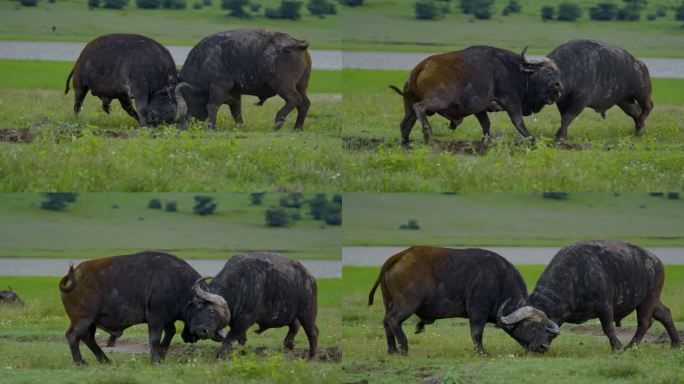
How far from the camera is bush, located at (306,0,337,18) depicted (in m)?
49.9

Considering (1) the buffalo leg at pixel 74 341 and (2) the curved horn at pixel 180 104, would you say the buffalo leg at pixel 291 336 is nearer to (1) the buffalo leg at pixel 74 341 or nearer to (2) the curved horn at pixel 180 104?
(1) the buffalo leg at pixel 74 341

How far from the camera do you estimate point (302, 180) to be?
84.3 feet

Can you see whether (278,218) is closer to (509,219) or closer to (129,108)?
(509,219)

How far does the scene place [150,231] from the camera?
4416 cm

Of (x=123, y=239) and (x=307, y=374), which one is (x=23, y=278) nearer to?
(x=123, y=239)

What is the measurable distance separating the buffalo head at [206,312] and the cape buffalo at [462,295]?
2.35 metres

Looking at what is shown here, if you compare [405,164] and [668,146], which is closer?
[405,164]

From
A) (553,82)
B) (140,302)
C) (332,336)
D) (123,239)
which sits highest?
(553,82)

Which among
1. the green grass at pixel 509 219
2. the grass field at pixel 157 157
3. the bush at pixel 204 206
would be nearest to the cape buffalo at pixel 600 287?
the grass field at pixel 157 157

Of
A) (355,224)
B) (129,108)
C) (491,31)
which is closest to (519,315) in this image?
(129,108)

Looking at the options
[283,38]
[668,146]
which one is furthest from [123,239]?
[668,146]

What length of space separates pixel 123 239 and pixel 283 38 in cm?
1651

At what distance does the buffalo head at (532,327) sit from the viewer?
2302 cm

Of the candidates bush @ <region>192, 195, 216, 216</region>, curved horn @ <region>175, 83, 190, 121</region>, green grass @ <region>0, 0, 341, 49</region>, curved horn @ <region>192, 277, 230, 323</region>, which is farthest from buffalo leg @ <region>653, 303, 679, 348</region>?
green grass @ <region>0, 0, 341, 49</region>
